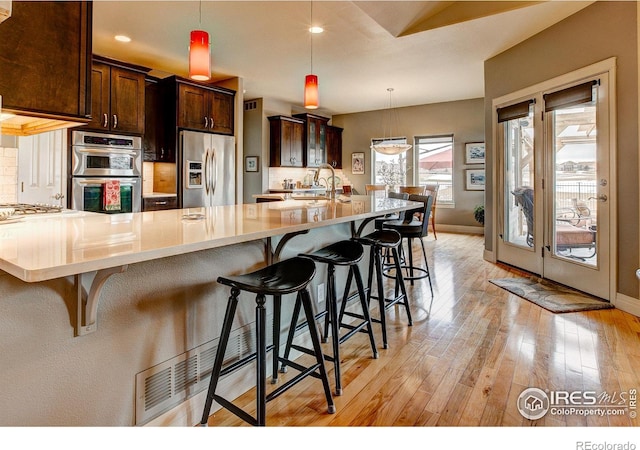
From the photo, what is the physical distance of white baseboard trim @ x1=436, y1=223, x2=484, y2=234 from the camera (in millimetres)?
7930

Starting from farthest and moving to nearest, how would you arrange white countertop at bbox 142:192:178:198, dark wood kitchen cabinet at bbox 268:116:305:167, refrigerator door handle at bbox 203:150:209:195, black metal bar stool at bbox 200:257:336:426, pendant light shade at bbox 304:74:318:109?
dark wood kitchen cabinet at bbox 268:116:305:167 → refrigerator door handle at bbox 203:150:209:195 → white countertop at bbox 142:192:178:198 → pendant light shade at bbox 304:74:318:109 → black metal bar stool at bbox 200:257:336:426

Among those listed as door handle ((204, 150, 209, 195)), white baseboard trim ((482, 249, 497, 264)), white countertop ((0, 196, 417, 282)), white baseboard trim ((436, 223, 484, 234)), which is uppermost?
door handle ((204, 150, 209, 195))

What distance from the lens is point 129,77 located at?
453 cm

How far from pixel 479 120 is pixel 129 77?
21.2 ft

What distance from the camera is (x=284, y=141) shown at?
755 cm

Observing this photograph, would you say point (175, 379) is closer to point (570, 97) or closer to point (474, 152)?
point (570, 97)

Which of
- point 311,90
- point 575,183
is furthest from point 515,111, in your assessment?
point 311,90

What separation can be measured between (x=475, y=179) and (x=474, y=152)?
56cm

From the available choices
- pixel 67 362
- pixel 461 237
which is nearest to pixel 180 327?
pixel 67 362

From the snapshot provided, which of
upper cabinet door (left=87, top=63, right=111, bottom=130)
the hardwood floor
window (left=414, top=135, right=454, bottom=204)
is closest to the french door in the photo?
the hardwood floor

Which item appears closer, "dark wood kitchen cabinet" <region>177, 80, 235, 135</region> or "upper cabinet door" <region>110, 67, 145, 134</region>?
"upper cabinet door" <region>110, 67, 145, 134</region>

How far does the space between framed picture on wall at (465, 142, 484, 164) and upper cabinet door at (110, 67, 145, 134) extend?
20.4 ft

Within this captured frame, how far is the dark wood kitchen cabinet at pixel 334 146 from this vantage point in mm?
9000

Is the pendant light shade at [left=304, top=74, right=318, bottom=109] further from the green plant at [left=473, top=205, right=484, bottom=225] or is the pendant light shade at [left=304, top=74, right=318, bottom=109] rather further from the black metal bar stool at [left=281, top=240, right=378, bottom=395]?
the green plant at [left=473, top=205, right=484, bottom=225]
